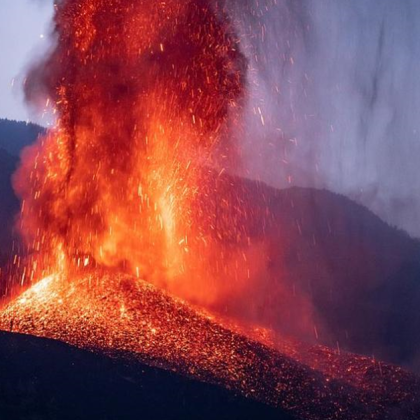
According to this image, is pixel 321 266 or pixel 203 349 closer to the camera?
pixel 203 349

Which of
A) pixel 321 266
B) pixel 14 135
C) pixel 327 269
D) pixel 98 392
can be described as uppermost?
pixel 14 135

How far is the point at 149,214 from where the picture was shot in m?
16.2

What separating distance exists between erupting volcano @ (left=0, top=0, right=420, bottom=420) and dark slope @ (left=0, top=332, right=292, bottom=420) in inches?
16.4

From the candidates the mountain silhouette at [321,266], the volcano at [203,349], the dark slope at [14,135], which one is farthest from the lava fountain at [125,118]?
the dark slope at [14,135]

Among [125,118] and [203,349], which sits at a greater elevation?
[125,118]

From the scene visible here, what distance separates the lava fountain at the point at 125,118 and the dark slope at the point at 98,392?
566cm

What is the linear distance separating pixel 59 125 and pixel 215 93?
5125mm

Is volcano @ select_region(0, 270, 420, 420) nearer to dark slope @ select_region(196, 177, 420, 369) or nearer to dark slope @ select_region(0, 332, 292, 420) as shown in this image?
dark slope @ select_region(0, 332, 292, 420)

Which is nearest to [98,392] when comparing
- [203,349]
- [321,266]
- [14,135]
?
[203,349]

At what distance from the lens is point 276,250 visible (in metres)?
41.8

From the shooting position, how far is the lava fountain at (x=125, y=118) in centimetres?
1466

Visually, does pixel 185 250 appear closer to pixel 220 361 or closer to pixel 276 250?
pixel 220 361

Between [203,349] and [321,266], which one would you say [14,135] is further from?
[203,349]

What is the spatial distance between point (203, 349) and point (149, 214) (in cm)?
752
